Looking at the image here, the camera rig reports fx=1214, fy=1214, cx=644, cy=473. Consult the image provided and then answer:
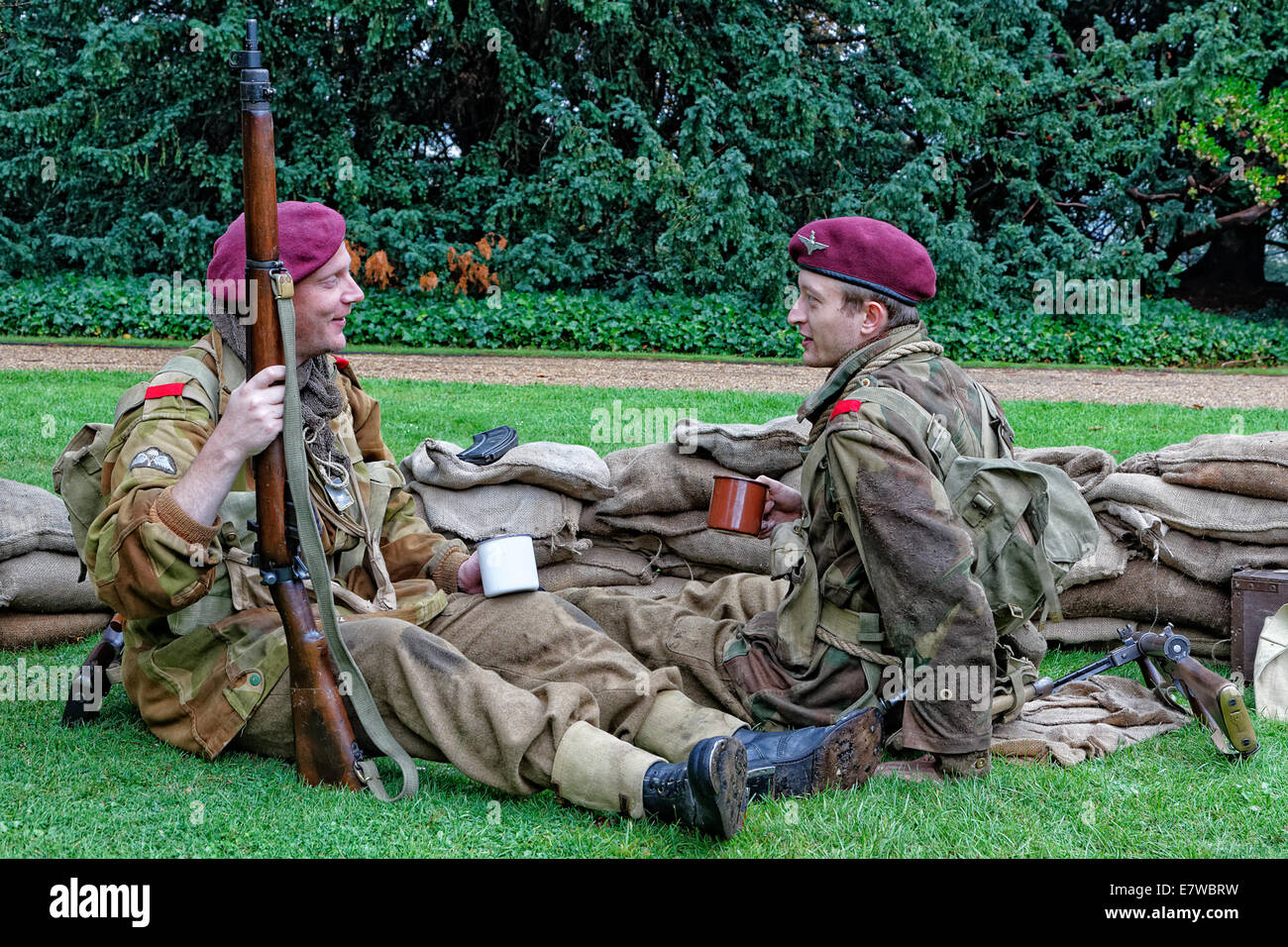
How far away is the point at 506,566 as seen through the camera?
3861mm

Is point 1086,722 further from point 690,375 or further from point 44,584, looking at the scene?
point 690,375

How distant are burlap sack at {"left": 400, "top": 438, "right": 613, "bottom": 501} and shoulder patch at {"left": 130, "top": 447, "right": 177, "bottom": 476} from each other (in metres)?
1.81

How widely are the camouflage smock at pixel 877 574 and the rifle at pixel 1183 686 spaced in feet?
1.87

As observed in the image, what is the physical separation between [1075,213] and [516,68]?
9.03 meters

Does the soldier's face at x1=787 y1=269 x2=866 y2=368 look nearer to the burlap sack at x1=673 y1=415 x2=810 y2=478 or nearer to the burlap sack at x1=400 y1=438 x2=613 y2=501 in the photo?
the burlap sack at x1=673 y1=415 x2=810 y2=478

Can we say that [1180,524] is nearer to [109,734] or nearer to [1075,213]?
[109,734]

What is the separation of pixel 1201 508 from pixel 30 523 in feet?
15.9

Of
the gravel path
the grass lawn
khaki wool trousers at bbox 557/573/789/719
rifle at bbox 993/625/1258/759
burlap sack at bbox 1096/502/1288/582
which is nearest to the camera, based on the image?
the grass lawn

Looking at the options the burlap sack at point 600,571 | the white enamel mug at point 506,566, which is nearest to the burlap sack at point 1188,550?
the burlap sack at point 600,571

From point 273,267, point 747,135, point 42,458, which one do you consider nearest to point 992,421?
point 273,267

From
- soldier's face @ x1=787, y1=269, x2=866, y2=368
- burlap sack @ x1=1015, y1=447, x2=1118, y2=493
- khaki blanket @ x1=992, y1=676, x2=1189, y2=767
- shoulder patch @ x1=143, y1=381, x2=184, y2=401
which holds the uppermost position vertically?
soldier's face @ x1=787, y1=269, x2=866, y2=368

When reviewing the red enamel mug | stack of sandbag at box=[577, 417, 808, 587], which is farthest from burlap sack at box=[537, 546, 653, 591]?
the red enamel mug

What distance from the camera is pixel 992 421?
3.96 meters

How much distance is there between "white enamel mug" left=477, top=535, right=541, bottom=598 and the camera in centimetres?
386
